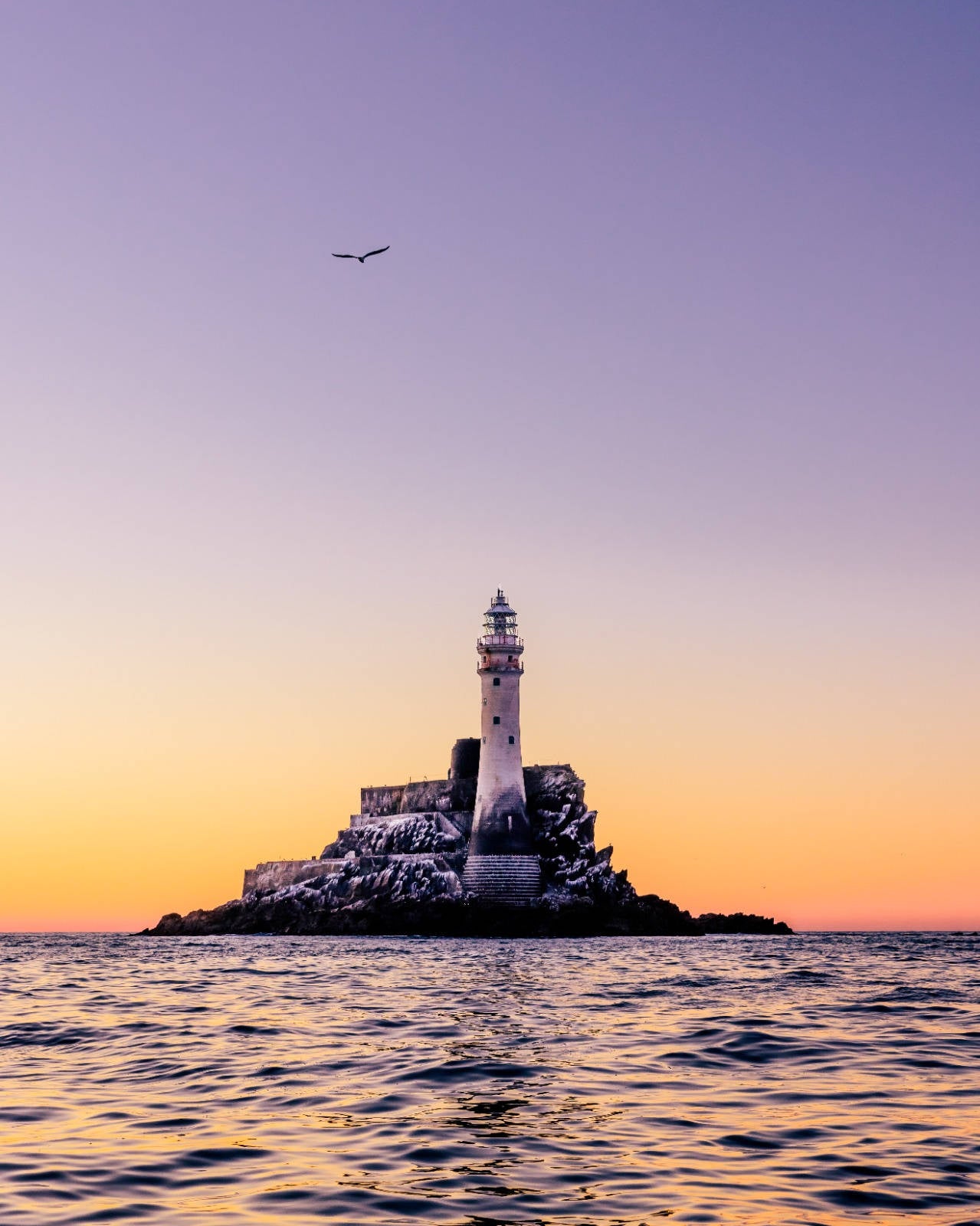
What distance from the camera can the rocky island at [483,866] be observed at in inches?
3994

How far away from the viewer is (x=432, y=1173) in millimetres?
9953

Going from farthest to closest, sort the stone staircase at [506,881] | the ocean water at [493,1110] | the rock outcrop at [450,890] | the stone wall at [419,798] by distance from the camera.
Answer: the stone wall at [419,798]
the stone staircase at [506,881]
the rock outcrop at [450,890]
the ocean water at [493,1110]

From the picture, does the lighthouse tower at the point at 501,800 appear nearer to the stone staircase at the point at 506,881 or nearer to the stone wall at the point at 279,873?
the stone staircase at the point at 506,881

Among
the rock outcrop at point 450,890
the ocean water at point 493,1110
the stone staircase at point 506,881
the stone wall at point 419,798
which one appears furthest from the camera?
the stone wall at point 419,798

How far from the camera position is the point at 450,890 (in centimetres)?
10225

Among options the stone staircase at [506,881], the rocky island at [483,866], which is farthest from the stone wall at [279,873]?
the stone staircase at [506,881]

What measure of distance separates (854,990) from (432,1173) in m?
21.3

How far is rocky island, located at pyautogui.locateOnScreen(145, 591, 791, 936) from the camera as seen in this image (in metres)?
101

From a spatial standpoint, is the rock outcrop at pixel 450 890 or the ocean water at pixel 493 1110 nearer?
the ocean water at pixel 493 1110

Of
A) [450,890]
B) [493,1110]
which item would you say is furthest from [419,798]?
[493,1110]

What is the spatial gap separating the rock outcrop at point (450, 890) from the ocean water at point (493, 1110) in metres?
74.2

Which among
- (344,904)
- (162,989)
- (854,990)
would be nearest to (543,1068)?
(854,990)

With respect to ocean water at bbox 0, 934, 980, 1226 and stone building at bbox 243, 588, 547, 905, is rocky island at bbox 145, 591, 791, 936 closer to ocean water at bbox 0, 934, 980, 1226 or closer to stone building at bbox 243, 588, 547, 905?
stone building at bbox 243, 588, 547, 905

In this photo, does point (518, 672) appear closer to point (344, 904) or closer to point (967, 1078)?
point (344, 904)
